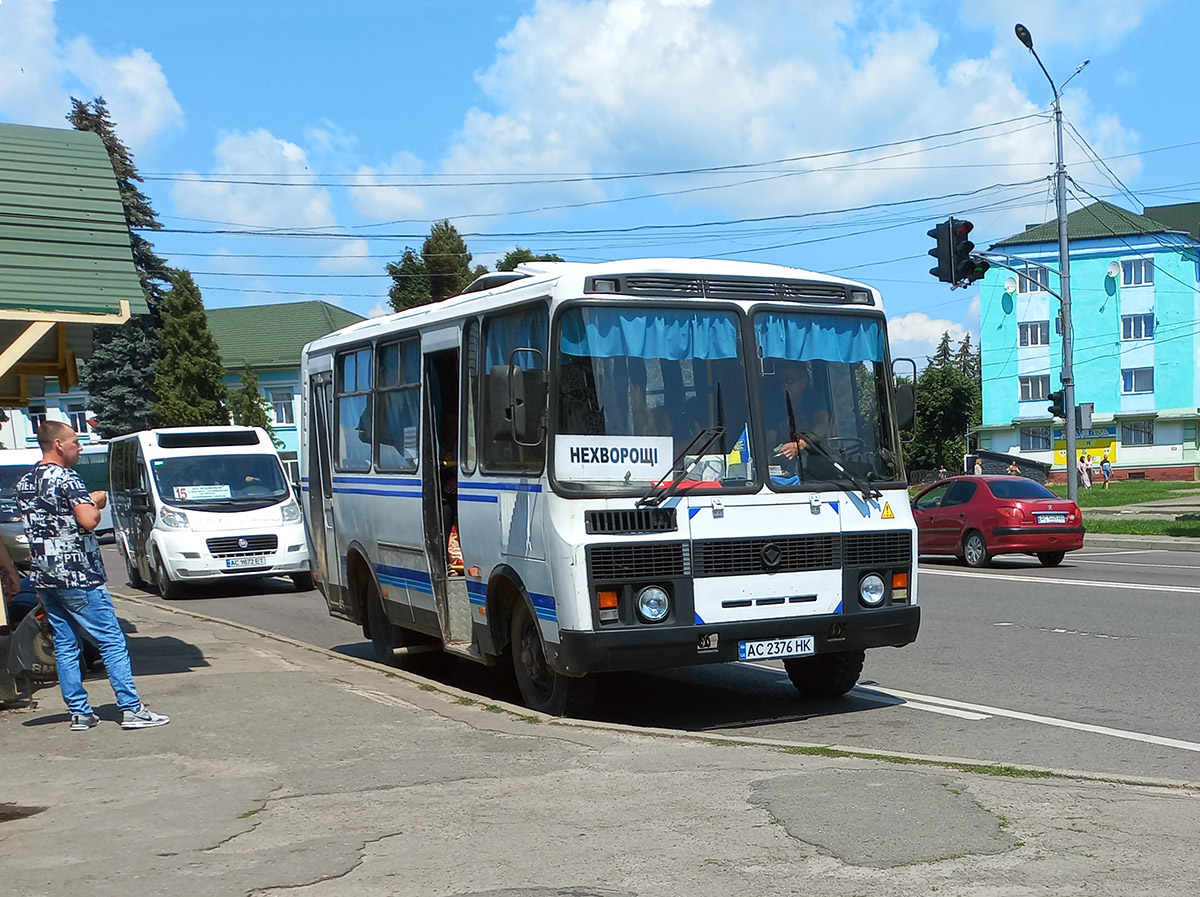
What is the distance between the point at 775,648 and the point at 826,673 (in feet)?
4.10

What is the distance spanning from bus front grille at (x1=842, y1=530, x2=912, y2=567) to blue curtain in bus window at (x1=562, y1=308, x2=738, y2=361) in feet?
4.70

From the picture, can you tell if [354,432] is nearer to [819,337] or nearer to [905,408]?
[819,337]

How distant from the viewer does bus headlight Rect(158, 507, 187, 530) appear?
21.4m

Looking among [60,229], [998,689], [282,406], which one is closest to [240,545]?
[60,229]

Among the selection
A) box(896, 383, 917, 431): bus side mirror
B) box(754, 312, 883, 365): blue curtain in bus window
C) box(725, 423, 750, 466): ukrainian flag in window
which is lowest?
box(725, 423, 750, 466): ukrainian flag in window

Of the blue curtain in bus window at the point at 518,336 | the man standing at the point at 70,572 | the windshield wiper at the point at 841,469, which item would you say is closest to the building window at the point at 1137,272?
the windshield wiper at the point at 841,469

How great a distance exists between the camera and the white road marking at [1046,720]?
27.3ft

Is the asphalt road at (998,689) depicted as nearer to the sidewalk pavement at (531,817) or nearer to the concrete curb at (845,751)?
the concrete curb at (845,751)

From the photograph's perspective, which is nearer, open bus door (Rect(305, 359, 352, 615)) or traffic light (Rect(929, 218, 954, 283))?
open bus door (Rect(305, 359, 352, 615))

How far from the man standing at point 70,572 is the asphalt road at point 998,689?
305cm

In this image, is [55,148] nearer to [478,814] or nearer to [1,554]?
[1,554]

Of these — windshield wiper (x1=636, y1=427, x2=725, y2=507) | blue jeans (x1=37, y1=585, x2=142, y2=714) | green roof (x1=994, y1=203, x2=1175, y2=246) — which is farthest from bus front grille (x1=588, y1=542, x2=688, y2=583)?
green roof (x1=994, y1=203, x2=1175, y2=246)

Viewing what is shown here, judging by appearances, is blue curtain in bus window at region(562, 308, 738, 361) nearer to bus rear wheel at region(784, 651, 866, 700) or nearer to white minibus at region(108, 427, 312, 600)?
bus rear wheel at region(784, 651, 866, 700)

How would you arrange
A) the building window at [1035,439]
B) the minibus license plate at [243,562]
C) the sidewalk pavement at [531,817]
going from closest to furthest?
1. the sidewalk pavement at [531,817]
2. the minibus license plate at [243,562]
3. the building window at [1035,439]
